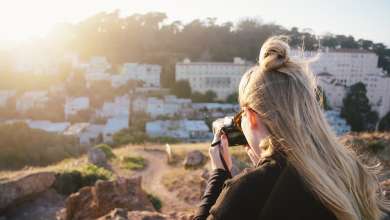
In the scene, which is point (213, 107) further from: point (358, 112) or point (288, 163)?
point (288, 163)

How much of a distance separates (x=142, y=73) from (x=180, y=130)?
41.5 feet

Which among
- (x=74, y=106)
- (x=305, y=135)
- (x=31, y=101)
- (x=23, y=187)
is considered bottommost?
(x=74, y=106)

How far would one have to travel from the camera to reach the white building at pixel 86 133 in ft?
64.2

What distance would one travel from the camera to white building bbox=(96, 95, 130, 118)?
24984 mm

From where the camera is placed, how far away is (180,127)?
21.3 meters

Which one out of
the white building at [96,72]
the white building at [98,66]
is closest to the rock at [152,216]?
the white building at [96,72]

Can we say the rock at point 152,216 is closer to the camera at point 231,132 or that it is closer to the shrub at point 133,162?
the camera at point 231,132

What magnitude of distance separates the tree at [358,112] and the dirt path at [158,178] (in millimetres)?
17200

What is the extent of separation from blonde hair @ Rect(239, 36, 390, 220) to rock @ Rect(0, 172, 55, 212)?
381cm

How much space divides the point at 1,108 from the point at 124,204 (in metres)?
25.5

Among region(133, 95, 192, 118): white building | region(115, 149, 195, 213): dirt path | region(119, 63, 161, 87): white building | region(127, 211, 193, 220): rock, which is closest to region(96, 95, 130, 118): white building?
region(133, 95, 192, 118): white building

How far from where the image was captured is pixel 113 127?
68.3ft

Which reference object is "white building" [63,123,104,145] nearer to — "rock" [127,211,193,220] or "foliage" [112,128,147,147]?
"foliage" [112,128,147,147]

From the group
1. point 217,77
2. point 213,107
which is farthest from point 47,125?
point 217,77
